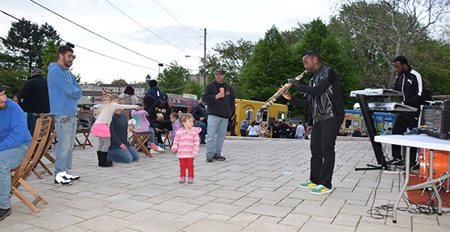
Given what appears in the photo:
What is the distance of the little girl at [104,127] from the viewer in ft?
21.1

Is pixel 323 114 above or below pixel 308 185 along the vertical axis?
above

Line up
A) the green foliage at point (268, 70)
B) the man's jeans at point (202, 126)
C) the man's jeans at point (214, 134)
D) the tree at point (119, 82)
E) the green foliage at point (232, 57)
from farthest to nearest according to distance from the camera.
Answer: the tree at point (119, 82), the green foliage at point (232, 57), the green foliage at point (268, 70), the man's jeans at point (202, 126), the man's jeans at point (214, 134)

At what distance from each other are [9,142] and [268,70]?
33.5 m

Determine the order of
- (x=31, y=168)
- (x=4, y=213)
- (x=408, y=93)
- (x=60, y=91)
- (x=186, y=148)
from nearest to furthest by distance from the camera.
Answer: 1. (x=4, y=213)
2. (x=31, y=168)
3. (x=60, y=91)
4. (x=186, y=148)
5. (x=408, y=93)

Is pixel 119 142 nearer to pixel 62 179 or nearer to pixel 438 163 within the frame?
pixel 62 179

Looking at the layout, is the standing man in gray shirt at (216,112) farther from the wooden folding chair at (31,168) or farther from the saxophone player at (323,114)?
the wooden folding chair at (31,168)

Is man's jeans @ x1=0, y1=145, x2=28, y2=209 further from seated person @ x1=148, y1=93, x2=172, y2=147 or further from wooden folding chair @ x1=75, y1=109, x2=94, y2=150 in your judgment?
wooden folding chair @ x1=75, y1=109, x2=94, y2=150

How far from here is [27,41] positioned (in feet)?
196

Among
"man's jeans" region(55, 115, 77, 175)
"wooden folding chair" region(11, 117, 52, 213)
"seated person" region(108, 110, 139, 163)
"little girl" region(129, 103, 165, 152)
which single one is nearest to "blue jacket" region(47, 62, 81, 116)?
"man's jeans" region(55, 115, 77, 175)

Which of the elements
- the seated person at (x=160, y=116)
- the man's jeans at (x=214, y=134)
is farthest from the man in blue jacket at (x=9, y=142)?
the seated person at (x=160, y=116)

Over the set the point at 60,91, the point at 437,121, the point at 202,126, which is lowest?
the point at 202,126

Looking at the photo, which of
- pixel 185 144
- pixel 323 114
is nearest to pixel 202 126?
pixel 185 144

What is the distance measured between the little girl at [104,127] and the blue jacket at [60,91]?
4.16ft

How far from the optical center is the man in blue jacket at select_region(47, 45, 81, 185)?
198 inches
